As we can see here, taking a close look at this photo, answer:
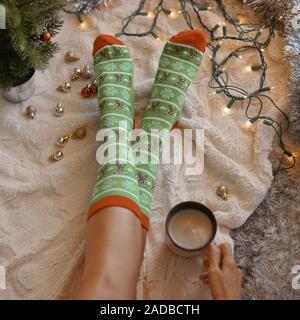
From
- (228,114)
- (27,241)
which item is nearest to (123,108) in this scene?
(228,114)

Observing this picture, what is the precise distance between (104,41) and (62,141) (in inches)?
10.8

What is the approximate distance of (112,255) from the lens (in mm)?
874

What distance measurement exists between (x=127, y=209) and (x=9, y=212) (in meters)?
0.30

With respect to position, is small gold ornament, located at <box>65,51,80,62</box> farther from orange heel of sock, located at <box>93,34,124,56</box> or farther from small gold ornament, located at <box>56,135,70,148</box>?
small gold ornament, located at <box>56,135,70,148</box>

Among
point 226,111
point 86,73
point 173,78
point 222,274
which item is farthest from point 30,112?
point 222,274

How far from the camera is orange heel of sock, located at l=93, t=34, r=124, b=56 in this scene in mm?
1144

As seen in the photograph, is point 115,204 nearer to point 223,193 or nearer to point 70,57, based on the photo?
point 223,193

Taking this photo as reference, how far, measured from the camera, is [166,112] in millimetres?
1099

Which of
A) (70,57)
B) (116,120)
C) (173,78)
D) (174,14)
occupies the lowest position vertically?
(116,120)

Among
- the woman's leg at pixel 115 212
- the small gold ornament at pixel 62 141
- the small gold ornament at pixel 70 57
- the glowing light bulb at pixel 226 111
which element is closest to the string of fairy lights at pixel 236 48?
the glowing light bulb at pixel 226 111

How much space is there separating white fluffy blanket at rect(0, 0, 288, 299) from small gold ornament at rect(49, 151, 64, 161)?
0.01m

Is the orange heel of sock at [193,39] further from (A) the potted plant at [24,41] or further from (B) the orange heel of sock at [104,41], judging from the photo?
(A) the potted plant at [24,41]

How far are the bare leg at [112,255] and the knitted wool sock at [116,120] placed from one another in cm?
2

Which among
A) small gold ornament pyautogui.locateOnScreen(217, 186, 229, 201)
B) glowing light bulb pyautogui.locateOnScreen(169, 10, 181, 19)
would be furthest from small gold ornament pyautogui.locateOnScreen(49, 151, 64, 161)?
glowing light bulb pyautogui.locateOnScreen(169, 10, 181, 19)
